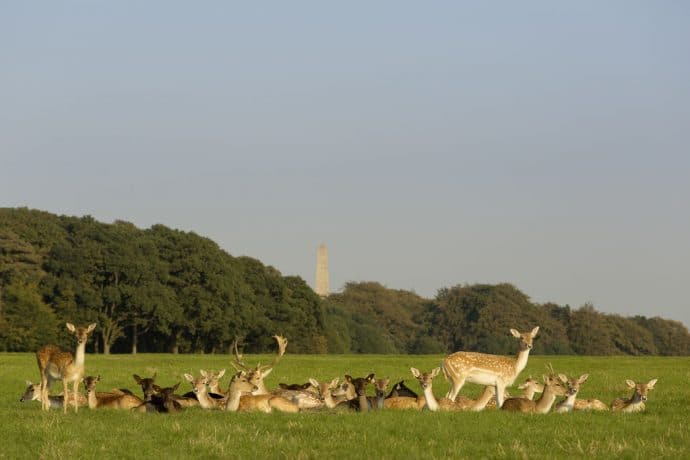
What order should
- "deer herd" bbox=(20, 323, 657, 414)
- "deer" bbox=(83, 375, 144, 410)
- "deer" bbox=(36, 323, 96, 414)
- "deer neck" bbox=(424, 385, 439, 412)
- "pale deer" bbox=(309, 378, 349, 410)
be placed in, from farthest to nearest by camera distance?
"deer" bbox=(83, 375, 144, 410) < "deer" bbox=(36, 323, 96, 414) < "pale deer" bbox=(309, 378, 349, 410) < "deer herd" bbox=(20, 323, 657, 414) < "deer neck" bbox=(424, 385, 439, 412)

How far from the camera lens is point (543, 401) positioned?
59.9ft

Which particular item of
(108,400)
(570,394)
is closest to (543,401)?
(570,394)

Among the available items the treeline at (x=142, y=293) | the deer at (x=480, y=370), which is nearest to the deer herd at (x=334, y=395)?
the deer at (x=480, y=370)

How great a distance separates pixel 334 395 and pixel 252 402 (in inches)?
96.3

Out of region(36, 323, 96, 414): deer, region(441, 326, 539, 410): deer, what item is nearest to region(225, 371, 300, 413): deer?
region(36, 323, 96, 414): deer

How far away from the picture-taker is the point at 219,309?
7212 cm

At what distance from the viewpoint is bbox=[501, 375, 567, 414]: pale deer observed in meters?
18.1

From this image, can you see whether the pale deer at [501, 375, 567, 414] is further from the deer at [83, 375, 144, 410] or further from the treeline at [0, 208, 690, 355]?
the treeline at [0, 208, 690, 355]

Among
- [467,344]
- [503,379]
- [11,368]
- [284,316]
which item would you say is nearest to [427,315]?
[467,344]

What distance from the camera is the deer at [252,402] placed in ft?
60.3

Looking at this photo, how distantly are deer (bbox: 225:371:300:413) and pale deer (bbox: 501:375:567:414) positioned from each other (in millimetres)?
3483

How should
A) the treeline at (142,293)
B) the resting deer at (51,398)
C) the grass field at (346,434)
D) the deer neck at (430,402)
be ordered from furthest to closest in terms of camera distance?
the treeline at (142,293) → the resting deer at (51,398) → the deer neck at (430,402) → the grass field at (346,434)

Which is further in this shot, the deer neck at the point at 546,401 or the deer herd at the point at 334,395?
the deer herd at the point at 334,395

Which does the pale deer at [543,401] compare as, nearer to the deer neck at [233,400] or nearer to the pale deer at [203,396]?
the deer neck at [233,400]
